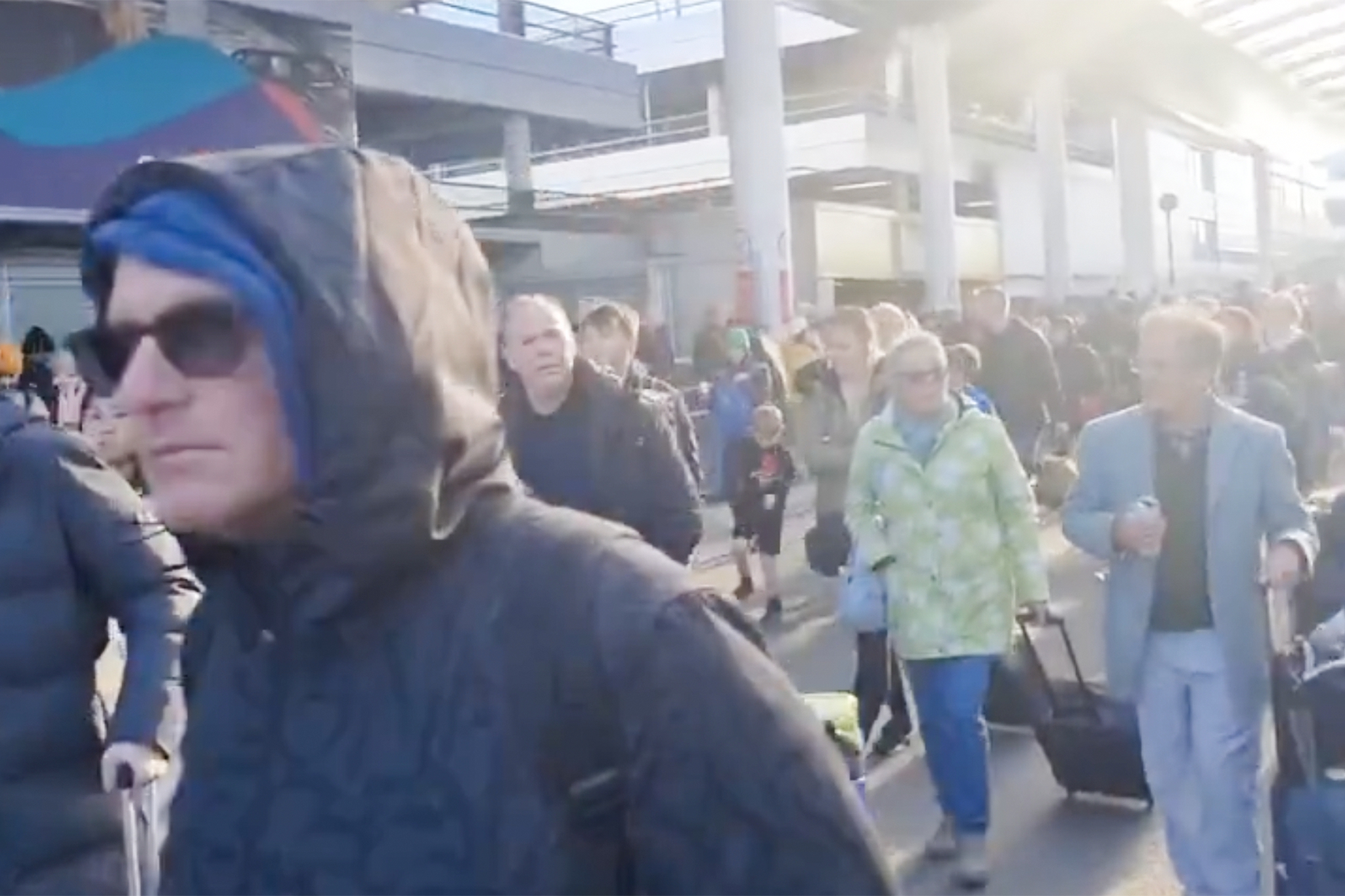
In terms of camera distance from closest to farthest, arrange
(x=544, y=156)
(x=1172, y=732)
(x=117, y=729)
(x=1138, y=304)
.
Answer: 1. (x=117, y=729)
2. (x=1172, y=732)
3. (x=1138, y=304)
4. (x=544, y=156)

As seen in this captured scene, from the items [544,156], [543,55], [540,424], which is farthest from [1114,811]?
[544,156]

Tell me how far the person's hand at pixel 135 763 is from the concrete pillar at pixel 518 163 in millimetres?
26896

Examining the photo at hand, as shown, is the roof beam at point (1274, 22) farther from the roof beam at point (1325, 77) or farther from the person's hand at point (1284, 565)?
the person's hand at point (1284, 565)

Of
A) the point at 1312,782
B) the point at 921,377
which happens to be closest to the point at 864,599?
the point at 921,377

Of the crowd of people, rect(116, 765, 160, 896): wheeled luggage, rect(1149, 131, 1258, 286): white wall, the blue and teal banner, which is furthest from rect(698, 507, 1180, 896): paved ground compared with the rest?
rect(1149, 131, 1258, 286): white wall

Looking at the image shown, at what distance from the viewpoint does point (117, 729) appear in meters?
3.18

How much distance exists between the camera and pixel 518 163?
30703 millimetres

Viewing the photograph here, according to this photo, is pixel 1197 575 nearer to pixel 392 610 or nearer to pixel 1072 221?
pixel 392 610

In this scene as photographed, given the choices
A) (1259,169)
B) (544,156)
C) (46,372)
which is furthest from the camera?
(1259,169)

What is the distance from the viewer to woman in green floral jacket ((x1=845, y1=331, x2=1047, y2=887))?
5617 millimetres

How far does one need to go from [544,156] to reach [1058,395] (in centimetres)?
2903

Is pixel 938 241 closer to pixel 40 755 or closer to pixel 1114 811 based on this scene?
pixel 1114 811

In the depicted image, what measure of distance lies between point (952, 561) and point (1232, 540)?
0.97m

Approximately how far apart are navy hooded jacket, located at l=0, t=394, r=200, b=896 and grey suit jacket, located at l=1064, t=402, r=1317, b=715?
2701 millimetres
